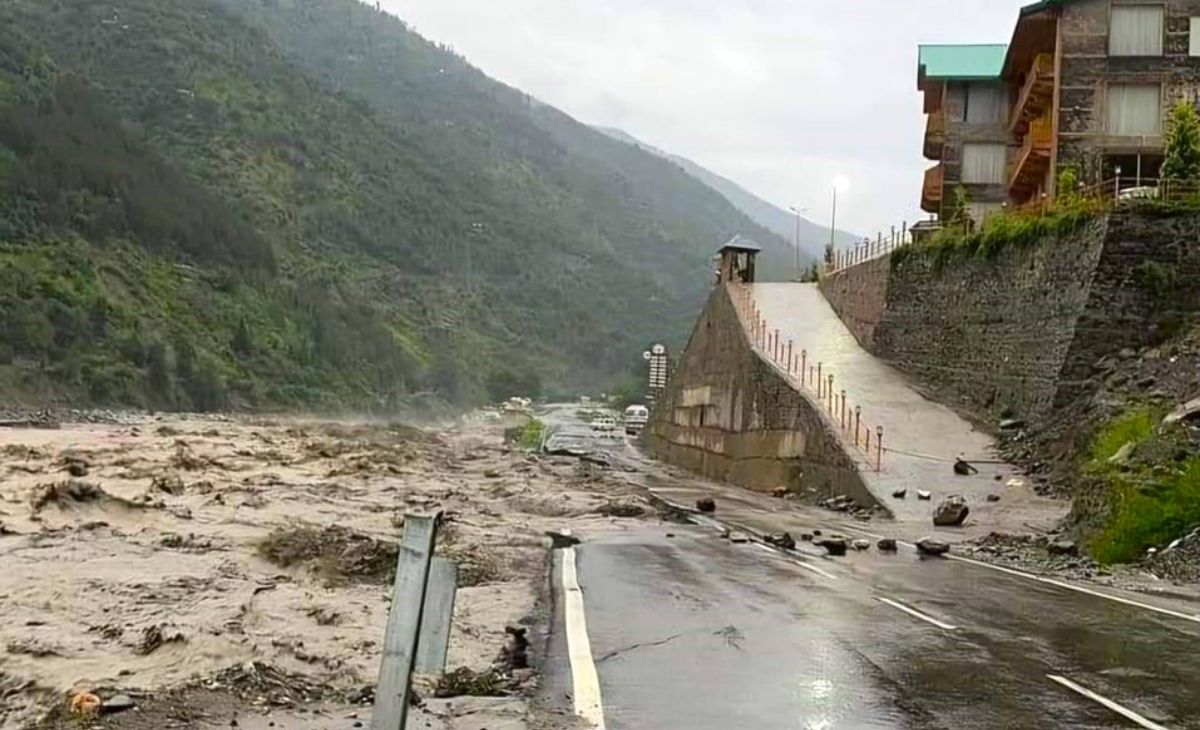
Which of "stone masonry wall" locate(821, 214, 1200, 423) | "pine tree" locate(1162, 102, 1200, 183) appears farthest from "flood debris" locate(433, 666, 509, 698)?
"pine tree" locate(1162, 102, 1200, 183)

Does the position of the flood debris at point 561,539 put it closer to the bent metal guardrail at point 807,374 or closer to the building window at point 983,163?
the bent metal guardrail at point 807,374

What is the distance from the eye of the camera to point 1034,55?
47469mm

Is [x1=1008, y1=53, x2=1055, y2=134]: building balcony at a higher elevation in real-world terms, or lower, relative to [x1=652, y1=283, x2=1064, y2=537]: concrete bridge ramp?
higher

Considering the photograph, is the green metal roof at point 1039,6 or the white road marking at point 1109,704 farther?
the green metal roof at point 1039,6

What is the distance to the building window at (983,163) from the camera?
54.1m

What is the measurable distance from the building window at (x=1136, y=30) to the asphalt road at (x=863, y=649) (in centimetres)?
2855

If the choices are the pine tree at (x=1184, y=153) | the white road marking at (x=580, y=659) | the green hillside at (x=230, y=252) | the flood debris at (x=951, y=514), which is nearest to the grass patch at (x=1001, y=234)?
the pine tree at (x=1184, y=153)

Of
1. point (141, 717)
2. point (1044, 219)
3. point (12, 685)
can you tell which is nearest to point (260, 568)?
point (12, 685)

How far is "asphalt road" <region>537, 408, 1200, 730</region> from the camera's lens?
8.77 m

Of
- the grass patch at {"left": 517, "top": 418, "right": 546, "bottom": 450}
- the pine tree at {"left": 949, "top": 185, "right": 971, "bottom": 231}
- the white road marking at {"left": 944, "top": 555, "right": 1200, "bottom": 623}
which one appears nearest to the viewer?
→ the white road marking at {"left": 944, "top": 555, "right": 1200, "bottom": 623}

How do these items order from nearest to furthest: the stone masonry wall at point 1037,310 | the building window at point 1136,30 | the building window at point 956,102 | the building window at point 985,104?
1. the stone masonry wall at point 1037,310
2. the building window at point 1136,30
3. the building window at point 985,104
4. the building window at point 956,102

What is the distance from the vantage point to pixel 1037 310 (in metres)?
33.8

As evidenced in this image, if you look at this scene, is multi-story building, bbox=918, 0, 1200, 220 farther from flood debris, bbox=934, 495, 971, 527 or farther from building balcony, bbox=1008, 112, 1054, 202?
A: flood debris, bbox=934, 495, 971, 527

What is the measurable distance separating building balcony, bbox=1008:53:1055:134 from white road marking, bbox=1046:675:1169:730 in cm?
3715
